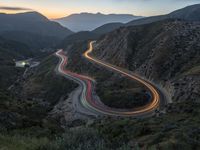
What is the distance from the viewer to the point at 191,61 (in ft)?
297

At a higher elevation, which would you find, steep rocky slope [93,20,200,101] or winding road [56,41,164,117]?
steep rocky slope [93,20,200,101]

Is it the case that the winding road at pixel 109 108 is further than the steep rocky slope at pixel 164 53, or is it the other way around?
the steep rocky slope at pixel 164 53

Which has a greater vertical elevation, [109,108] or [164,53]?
[164,53]

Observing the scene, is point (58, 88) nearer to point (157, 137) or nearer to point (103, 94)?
point (103, 94)

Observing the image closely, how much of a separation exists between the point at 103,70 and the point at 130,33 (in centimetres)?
3313

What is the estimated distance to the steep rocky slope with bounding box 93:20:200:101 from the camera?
74.0 metres

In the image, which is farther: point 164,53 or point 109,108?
point 164,53

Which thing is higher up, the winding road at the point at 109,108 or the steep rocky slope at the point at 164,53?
the steep rocky slope at the point at 164,53

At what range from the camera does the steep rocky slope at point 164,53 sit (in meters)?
74.0

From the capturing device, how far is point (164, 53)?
332ft

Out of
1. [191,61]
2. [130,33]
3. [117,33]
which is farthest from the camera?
[117,33]

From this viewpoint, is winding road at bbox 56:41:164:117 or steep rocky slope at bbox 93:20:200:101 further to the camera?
steep rocky slope at bbox 93:20:200:101

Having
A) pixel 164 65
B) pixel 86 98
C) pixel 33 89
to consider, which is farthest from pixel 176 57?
pixel 33 89

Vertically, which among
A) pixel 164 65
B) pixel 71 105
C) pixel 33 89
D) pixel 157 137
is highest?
pixel 157 137
